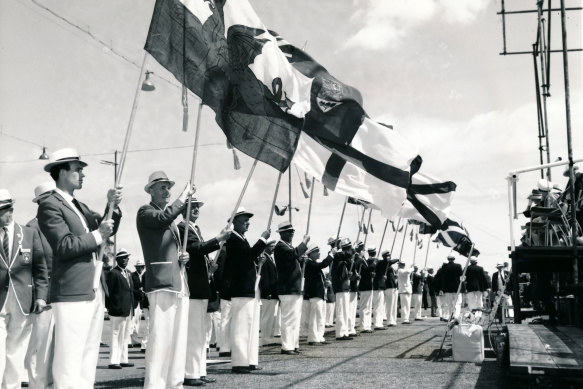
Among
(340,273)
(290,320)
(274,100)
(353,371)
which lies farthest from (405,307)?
(274,100)

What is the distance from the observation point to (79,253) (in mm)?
5324

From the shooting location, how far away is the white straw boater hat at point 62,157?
555 cm

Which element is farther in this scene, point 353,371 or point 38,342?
point 353,371

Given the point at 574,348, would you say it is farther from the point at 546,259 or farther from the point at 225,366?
the point at 225,366

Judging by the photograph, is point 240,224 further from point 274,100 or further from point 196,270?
point 274,100

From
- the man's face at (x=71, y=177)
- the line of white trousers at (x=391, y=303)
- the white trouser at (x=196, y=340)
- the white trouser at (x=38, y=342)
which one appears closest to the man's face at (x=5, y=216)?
the white trouser at (x=38, y=342)

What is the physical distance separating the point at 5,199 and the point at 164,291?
1926 millimetres

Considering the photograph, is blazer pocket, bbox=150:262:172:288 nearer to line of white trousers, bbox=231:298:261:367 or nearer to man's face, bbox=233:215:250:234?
line of white trousers, bbox=231:298:261:367

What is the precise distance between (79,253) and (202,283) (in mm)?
3392

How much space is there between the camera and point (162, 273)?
6.98 metres

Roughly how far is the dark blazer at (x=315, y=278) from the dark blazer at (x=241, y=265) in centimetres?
529

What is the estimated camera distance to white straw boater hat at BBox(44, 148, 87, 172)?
18.2 ft

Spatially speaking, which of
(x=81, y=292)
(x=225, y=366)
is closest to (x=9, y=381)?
(x=81, y=292)

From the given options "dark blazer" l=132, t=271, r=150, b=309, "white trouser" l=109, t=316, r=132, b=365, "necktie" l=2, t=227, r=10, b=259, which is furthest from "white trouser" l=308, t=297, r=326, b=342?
"necktie" l=2, t=227, r=10, b=259
